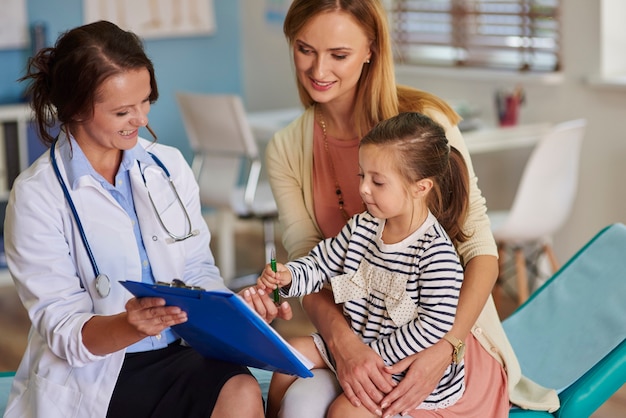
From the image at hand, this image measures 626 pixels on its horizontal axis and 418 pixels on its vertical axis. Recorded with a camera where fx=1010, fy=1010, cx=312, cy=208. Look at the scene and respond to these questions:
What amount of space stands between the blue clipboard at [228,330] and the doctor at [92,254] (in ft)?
0.16

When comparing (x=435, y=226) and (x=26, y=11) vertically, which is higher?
(x=26, y=11)

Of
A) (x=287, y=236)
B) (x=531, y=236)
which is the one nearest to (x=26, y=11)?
(x=531, y=236)

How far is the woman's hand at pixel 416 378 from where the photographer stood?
1.71 metres

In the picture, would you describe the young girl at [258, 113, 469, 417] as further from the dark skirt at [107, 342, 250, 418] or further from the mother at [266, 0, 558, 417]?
the dark skirt at [107, 342, 250, 418]

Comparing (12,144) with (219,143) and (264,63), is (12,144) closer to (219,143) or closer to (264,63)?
(219,143)

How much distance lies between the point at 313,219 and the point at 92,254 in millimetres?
502

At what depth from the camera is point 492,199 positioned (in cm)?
416

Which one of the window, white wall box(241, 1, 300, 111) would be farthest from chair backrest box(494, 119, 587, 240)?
white wall box(241, 1, 300, 111)

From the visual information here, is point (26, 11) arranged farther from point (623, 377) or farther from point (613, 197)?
point (623, 377)

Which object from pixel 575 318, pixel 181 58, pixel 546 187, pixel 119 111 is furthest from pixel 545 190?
pixel 181 58

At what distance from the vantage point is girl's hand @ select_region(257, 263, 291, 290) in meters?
1.77

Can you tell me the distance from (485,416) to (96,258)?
742 mm

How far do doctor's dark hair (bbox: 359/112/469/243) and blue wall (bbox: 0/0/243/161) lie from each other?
306 cm

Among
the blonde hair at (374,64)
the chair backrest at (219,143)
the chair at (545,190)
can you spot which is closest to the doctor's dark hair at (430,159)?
the blonde hair at (374,64)
